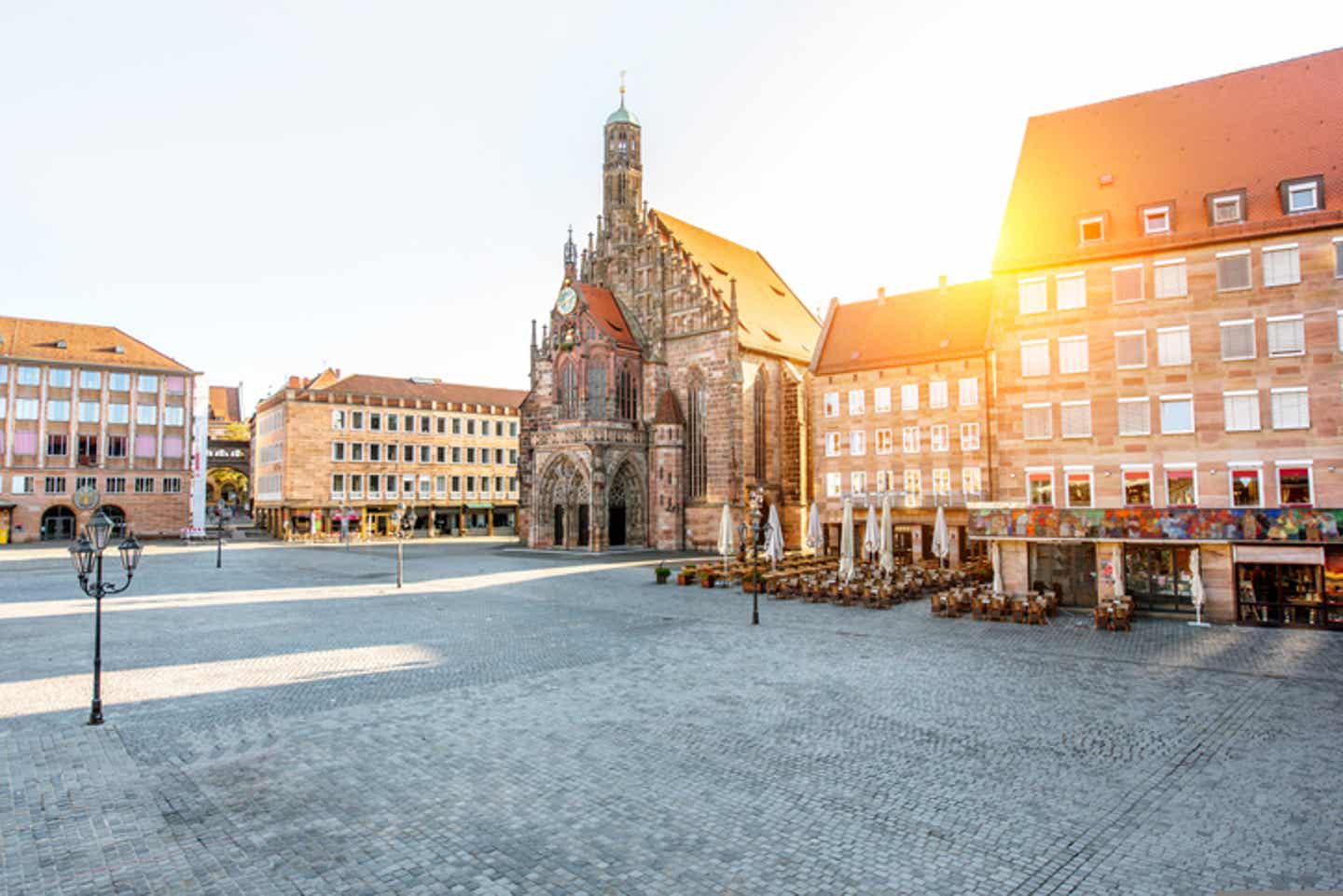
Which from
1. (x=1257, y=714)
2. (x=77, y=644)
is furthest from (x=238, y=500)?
(x=1257, y=714)

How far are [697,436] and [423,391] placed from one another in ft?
115

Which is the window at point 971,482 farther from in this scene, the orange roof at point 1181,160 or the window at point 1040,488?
the orange roof at point 1181,160

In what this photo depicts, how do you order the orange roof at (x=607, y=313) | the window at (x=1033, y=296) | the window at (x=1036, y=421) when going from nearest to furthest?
the window at (x=1036, y=421)
the window at (x=1033, y=296)
the orange roof at (x=607, y=313)

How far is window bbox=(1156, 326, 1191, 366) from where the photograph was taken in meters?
25.4

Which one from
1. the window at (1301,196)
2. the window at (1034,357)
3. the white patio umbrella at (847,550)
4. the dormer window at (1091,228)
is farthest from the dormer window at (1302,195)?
the white patio umbrella at (847,550)

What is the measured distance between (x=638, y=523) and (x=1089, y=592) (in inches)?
1288

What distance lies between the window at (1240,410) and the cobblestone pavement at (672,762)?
6.18 meters

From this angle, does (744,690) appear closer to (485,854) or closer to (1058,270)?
(485,854)

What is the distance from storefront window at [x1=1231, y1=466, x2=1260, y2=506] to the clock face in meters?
40.1

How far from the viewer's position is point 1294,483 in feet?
77.4

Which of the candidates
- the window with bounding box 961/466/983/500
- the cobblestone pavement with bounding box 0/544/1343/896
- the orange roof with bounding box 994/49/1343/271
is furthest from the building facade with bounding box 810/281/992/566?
the cobblestone pavement with bounding box 0/544/1343/896

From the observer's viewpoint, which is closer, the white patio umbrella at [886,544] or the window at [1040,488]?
the window at [1040,488]

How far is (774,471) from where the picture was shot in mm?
55312

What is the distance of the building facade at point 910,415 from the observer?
39.9m
